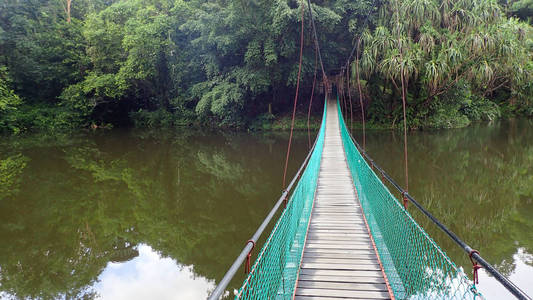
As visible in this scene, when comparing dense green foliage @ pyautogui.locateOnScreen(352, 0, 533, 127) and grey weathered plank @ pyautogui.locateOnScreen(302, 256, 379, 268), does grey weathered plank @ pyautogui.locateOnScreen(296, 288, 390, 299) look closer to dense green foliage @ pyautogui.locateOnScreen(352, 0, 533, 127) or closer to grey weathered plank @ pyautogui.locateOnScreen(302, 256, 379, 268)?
grey weathered plank @ pyautogui.locateOnScreen(302, 256, 379, 268)

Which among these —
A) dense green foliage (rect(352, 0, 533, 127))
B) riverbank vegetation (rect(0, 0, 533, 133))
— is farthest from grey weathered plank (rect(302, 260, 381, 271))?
dense green foliage (rect(352, 0, 533, 127))

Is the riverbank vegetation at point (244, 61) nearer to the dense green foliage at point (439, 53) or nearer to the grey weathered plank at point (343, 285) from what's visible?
the dense green foliage at point (439, 53)

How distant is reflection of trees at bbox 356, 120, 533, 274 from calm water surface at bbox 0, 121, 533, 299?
0.07 feet

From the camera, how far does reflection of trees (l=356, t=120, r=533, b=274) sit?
12.0 feet

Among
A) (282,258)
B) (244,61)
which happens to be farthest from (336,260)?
(244,61)

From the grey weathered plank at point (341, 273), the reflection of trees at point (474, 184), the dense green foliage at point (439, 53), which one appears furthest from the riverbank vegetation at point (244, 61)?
the grey weathered plank at point (341, 273)

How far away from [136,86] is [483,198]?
1572cm

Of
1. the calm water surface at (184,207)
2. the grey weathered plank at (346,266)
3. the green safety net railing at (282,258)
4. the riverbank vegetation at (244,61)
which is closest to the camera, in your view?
the green safety net railing at (282,258)

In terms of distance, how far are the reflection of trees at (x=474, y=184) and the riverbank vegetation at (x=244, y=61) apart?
7.87 feet

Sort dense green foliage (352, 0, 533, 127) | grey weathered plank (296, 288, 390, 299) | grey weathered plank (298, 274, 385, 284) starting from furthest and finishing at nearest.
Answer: dense green foliage (352, 0, 533, 127)
grey weathered plank (298, 274, 385, 284)
grey weathered plank (296, 288, 390, 299)

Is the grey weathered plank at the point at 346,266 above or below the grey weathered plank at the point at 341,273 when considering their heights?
above

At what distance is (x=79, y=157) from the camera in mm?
8977

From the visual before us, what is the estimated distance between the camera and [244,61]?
490 inches

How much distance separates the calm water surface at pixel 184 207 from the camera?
3225 millimetres
